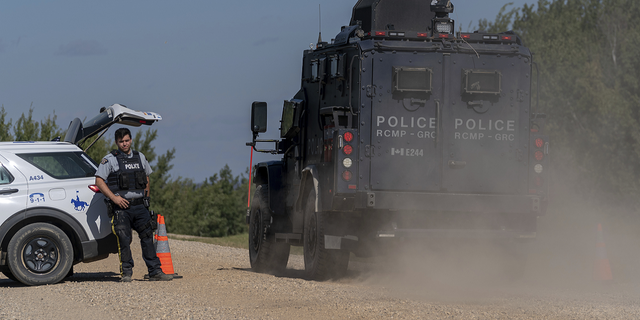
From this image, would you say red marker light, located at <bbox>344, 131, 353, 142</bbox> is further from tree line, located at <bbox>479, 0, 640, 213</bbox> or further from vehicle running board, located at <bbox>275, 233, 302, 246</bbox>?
tree line, located at <bbox>479, 0, 640, 213</bbox>

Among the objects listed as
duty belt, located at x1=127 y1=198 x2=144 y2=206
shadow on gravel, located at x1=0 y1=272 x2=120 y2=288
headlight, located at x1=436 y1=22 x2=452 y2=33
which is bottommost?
shadow on gravel, located at x1=0 y1=272 x2=120 y2=288

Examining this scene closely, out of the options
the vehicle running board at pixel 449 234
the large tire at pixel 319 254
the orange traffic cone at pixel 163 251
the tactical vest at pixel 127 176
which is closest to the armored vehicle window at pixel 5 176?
the tactical vest at pixel 127 176

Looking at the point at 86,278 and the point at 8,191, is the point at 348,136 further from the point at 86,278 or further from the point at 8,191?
the point at 86,278

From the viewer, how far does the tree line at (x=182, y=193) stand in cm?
3744

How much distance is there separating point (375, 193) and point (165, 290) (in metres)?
2.88

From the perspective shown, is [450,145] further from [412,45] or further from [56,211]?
[56,211]

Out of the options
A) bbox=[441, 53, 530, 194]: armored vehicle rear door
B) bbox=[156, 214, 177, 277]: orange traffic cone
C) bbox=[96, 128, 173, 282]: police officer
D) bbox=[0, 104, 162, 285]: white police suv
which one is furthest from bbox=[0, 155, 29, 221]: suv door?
bbox=[441, 53, 530, 194]: armored vehicle rear door

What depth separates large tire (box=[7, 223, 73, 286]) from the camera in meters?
10.1

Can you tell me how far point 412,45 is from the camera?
10305 mm

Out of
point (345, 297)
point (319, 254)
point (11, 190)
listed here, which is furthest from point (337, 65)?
point (11, 190)

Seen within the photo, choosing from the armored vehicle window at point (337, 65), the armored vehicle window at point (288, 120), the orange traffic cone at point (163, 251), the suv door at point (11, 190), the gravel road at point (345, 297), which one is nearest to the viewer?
the gravel road at point (345, 297)

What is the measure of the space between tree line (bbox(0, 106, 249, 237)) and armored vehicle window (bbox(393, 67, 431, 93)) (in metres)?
6.25

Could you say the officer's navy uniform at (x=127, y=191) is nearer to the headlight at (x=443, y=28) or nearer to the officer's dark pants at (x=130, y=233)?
the officer's dark pants at (x=130, y=233)

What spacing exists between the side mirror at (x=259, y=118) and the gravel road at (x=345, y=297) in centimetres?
246
